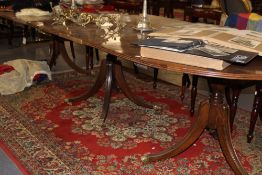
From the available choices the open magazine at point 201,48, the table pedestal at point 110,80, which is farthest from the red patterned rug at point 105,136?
the open magazine at point 201,48

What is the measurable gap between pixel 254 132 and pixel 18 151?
5.04 ft

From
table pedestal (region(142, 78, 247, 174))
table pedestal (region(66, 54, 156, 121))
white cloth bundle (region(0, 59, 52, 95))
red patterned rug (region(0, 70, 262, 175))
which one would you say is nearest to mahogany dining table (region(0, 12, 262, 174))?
table pedestal (region(142, 78, 247, 174))

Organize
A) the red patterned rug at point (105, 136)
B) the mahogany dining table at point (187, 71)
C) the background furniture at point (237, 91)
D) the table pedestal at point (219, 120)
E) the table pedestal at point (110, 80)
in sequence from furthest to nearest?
1. the table pedestal at point (110, 80)
2. the background furniture at point (237, 91)
3. the red patterned rug at point (105, 136)
4. the table pedestal at point (219, 120)
5. the mahogany dining table at point (187, 71)

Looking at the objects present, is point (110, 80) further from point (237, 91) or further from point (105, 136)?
point (237, 91)

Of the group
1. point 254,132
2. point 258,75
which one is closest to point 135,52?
point 258,75

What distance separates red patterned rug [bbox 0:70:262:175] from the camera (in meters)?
1.91

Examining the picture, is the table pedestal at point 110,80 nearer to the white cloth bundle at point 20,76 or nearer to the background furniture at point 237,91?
the background furniture at point 237,91

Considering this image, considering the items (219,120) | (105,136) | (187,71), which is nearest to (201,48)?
(187,71)

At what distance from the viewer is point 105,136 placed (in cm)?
225

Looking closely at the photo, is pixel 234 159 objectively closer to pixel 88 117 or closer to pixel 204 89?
pixel 88 117

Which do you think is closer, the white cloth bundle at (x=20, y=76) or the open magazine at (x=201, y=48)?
the open magazine at (x=201, y=48)

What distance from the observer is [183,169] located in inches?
74.5

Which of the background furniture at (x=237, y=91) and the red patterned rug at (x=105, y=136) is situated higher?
the background furniture at (x=237, y=91)

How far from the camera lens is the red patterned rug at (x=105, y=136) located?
191 cm
